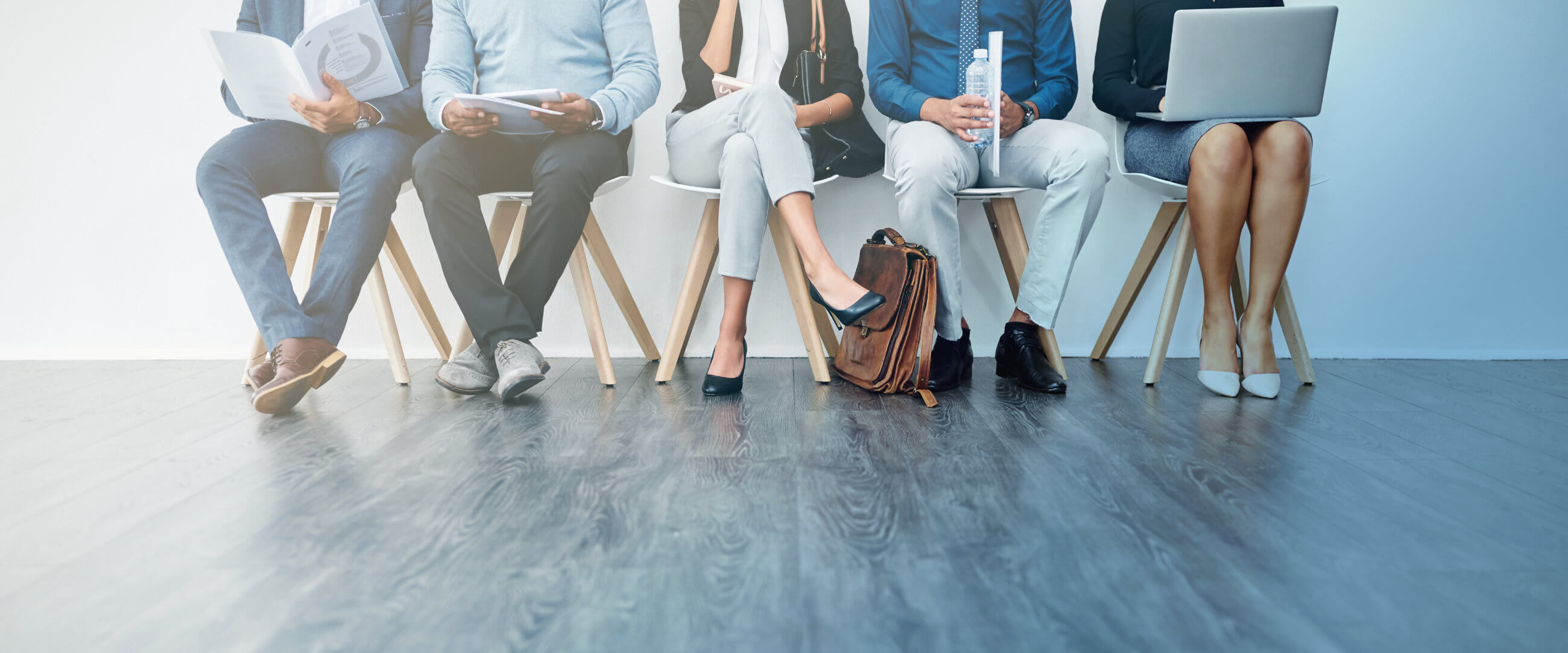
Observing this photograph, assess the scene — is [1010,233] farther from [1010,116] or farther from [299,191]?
[299,191]

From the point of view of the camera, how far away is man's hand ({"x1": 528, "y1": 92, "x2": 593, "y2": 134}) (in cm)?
167

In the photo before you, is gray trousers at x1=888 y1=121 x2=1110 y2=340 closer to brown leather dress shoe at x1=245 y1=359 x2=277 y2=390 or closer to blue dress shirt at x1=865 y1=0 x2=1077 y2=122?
blue dress shirt at x1=865 y1=0 x2=1077 y2=122

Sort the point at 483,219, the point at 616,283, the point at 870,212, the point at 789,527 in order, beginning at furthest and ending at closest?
1. the point at 870,212
2. the point at 616,283
3. the point at 483,219
4. the point at 789,527

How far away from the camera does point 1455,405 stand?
1598 mm

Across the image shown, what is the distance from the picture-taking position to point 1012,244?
1941mm

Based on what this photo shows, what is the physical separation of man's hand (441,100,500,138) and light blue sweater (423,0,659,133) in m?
0.14

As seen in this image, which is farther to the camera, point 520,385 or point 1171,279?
point 1171,279

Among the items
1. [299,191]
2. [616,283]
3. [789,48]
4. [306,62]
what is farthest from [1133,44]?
[299,191]

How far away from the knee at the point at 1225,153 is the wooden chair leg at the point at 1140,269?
0.99 feet

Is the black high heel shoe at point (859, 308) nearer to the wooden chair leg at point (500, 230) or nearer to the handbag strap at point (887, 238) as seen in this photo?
the handbag strap at point (887, 238)

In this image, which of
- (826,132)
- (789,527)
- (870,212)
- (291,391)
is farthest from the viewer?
(870,212)

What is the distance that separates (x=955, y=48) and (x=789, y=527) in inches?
55.4

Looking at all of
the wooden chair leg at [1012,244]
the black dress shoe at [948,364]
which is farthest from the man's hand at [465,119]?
the wooden chair leg at [1012,244]

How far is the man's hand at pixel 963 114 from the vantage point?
1724 mm
